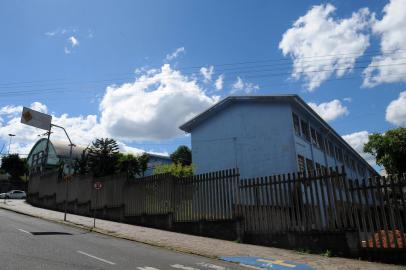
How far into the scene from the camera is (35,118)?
20.9 meters

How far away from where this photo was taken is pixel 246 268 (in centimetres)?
825

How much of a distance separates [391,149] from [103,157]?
30362mm

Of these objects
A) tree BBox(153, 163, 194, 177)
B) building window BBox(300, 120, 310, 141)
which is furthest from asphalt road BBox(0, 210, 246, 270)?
building window BBox(300, 120, 310, 141)

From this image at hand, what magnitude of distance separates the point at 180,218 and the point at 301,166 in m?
10.7

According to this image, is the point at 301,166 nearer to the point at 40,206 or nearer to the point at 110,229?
the point at 110,229

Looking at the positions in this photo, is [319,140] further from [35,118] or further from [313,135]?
[35,118]

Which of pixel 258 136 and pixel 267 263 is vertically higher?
pixel 258 136

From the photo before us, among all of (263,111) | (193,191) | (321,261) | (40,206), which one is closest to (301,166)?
(263,111)

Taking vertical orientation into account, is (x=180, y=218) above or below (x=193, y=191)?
below

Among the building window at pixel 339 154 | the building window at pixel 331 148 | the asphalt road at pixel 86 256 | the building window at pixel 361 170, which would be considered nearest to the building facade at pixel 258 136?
the building window at pixel 331 148

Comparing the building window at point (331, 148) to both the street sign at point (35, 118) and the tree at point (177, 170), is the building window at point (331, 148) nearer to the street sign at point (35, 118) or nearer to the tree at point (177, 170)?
the tree at point (177, 170)

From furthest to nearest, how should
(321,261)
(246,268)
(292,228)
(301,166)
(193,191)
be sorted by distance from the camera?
1. (301,166)
2. (193,191)
3. (292,228)
4. (321,261)
5. (246,268)

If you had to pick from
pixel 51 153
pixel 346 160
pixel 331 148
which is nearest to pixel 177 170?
pixel 331 148

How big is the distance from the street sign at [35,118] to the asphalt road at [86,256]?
35.0 feet
